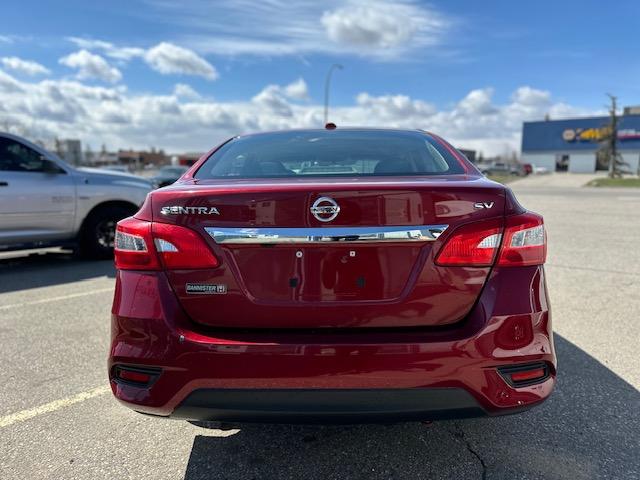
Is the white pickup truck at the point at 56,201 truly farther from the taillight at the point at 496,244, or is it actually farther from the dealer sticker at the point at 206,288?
the taillight at the point at 496,244

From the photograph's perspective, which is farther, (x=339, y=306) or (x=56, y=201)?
(x=56, y=201)

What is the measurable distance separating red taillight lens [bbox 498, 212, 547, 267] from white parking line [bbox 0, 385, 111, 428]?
8.34 feet

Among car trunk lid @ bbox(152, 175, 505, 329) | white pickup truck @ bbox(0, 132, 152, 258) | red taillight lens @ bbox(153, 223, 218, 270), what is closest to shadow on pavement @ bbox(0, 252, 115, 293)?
white pickup truck @ bbox(0, 132, 152, 258)

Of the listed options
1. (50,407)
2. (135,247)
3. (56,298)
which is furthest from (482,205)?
(56,298)

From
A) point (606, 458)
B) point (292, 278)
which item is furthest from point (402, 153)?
point (606, 458)

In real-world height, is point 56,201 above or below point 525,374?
above

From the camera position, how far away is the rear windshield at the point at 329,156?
2533 mm

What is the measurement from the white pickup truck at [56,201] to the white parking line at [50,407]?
4274 mm

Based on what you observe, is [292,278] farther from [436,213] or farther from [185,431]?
[185,431]

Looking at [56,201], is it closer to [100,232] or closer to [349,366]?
[100,232]

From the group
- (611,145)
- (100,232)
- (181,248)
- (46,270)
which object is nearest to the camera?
(181,248)

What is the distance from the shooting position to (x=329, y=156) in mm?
2838

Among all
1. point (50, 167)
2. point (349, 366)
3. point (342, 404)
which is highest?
point (50, 167)

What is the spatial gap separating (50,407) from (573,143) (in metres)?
81.1
